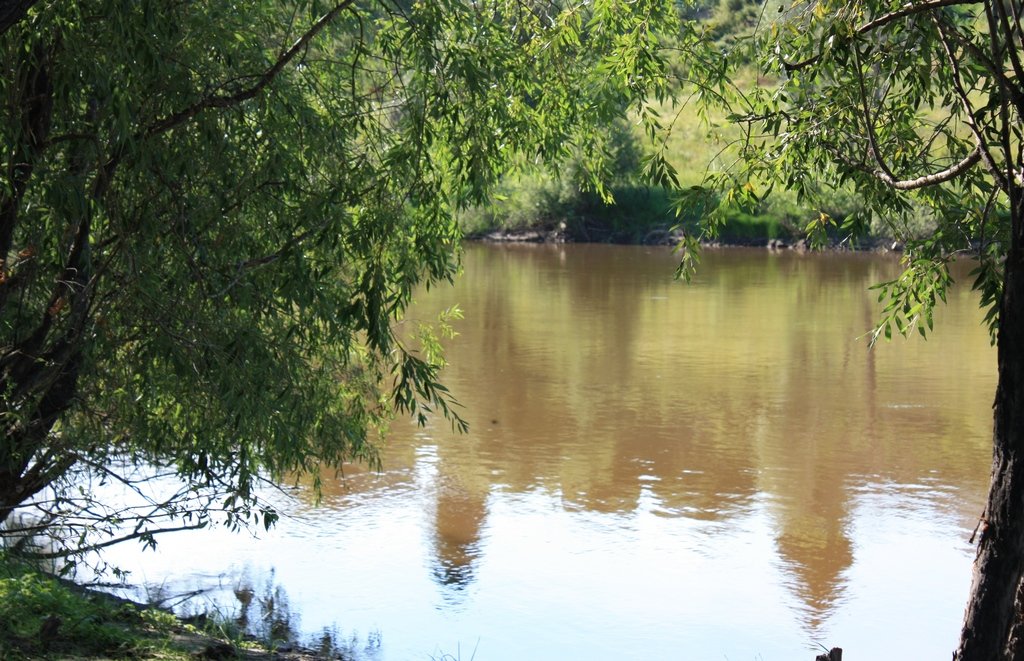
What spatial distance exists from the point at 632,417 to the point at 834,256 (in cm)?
2319

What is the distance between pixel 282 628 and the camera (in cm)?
673

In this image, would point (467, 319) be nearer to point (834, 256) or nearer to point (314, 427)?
point (314, 427)

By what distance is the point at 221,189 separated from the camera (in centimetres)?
468

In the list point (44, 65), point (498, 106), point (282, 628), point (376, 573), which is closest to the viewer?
point (44, 65)

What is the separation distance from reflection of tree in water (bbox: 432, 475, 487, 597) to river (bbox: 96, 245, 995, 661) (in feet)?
0.07

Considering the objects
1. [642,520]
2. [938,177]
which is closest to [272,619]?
[642,520]

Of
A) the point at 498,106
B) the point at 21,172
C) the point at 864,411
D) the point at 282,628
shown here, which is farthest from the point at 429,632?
the point at 864,411

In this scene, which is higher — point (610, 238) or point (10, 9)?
point (610, 238)

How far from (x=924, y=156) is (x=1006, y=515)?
1.78m

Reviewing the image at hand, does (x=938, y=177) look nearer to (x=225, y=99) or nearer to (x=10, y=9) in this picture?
(x=225, y=99)

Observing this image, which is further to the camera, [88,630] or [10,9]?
[88,630]

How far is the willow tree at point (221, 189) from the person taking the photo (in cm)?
422

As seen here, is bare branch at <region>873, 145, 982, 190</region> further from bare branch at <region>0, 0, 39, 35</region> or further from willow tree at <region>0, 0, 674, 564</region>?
bare branch at <region>0, 0, 39, 35</region>

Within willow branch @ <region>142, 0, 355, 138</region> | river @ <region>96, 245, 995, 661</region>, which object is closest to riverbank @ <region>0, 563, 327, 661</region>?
river @ <region>96, 245, 995, 661</region>
